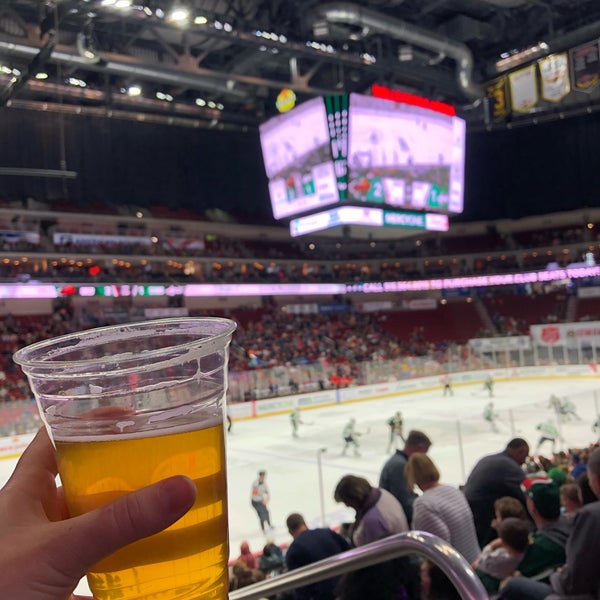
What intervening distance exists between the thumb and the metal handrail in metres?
0.70

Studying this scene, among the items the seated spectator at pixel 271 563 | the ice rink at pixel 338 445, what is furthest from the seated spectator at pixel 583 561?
the ice rink at pixel 338 445

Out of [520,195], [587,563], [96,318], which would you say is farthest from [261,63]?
[587,563]

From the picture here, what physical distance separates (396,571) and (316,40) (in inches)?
651

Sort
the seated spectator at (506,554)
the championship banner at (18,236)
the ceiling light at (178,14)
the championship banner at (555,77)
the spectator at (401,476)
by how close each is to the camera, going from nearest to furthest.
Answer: the seated spectator at (506,554) → the spectator at (401,476) → the ceiling light at (178,14) → the championship banner at (555,77) → the championship banner at (18,236)

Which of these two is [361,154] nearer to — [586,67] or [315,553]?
[586,67]

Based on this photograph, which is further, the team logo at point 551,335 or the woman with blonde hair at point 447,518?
the team logo at point 551,335

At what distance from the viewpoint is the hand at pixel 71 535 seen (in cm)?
50

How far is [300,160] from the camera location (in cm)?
1811

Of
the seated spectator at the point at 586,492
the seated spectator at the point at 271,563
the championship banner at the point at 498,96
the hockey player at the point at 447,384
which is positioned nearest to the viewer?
the seated spectator at the point at 586,492

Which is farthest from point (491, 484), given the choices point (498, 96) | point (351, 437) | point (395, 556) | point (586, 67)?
point (498, 96)

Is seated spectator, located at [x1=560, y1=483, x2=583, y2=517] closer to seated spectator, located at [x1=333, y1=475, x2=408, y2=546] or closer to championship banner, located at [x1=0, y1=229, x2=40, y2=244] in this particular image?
seated spectator, located at [x1=333, y1=475, x2=408, y2=546]

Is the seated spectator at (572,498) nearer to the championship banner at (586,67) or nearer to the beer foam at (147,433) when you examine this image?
the beer foam at (147,433)

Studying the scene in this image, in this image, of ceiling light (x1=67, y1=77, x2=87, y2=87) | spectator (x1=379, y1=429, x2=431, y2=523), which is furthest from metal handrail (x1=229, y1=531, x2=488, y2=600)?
ceiling light (x1=67, y1=77, x2=87, y2=87)

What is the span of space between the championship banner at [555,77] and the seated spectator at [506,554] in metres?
14.5
